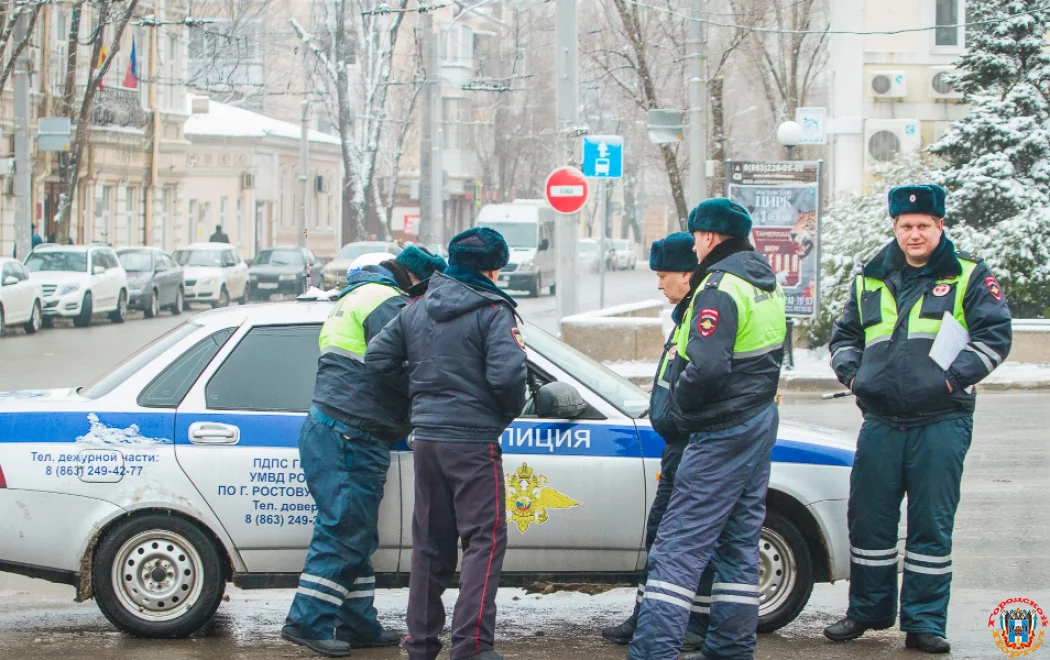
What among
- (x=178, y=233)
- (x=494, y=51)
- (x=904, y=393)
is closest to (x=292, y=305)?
(x=904, y=393)

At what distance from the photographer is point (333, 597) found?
5.99m

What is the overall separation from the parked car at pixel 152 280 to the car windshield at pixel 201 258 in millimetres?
2081

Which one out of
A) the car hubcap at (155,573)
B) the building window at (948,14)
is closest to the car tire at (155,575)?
the car hubcap at (155,573)

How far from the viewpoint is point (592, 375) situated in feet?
21.6

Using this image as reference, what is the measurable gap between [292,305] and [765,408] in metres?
2.30

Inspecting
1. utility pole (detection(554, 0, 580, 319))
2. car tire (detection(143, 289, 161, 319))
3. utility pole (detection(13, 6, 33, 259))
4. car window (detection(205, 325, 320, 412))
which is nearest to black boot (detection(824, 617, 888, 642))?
car window (detection(205, 325, 320, 412))

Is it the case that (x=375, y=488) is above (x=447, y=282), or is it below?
below

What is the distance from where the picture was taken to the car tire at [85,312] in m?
28.8

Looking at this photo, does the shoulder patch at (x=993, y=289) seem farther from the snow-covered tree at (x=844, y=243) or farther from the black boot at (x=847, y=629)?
the snow-covered tree at (x=844, y=243)

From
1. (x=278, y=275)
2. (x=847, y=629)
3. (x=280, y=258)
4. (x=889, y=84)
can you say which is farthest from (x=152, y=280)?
(x=847, y=629)

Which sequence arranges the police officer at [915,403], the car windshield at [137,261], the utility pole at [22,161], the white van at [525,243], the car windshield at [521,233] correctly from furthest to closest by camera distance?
Result: 1. the car windshield at [521,233]
2. the white van at [525,243]
3. the car windshield at [137,261]
4. the utility pole at [22,161]
5. the police officer at [915,403]

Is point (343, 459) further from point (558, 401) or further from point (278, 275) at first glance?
point (278, 275)

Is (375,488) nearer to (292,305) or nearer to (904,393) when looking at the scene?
(292,305)

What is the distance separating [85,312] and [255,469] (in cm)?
2388
